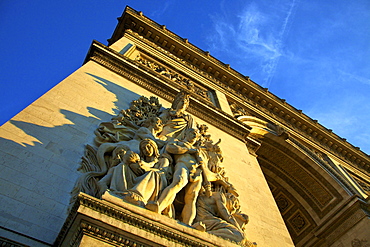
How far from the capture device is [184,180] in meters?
3.87

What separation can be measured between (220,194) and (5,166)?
2.81m

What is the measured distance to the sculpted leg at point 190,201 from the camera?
364 centimetres

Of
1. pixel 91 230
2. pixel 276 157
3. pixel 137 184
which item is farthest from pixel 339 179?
pixel 91 230

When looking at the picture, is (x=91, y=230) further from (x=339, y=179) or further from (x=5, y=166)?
(x=339, y=179)

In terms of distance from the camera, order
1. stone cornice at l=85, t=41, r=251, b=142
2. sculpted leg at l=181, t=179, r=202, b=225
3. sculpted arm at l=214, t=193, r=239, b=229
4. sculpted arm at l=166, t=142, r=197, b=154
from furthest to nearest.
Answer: stone cornice at l=85, t=41, r=251, b=142 → sculpted arm at l=166, t=142, r=197, b=154 → sculpted arm at l=214, t=193, r=239, b=229 → sculpted leg at l=181, t=179, r=202, b=225

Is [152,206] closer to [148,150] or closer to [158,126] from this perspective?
[148,150]

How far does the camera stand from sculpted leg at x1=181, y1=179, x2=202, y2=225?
3636mm

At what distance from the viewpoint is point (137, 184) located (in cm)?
324

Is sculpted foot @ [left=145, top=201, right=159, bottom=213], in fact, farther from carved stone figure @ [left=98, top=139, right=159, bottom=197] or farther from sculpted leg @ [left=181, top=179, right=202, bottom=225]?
sculpted leg @ [left=181, top=179, right=202, bottom=225]

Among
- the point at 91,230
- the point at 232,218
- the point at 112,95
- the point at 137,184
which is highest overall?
the point at 112,95

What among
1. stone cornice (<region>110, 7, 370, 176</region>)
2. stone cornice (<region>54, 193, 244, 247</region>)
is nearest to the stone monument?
stone cornice (<region>54, 193, 244, 247</region>)

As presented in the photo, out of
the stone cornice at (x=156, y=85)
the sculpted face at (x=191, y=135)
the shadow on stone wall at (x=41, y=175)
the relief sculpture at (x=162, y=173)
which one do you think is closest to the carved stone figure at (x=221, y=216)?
the relief sculpture at (x=162, y=173)

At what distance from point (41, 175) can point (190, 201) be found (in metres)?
1.83

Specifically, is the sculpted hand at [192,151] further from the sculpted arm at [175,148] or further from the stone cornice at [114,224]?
the stone cornice at [114,224]
